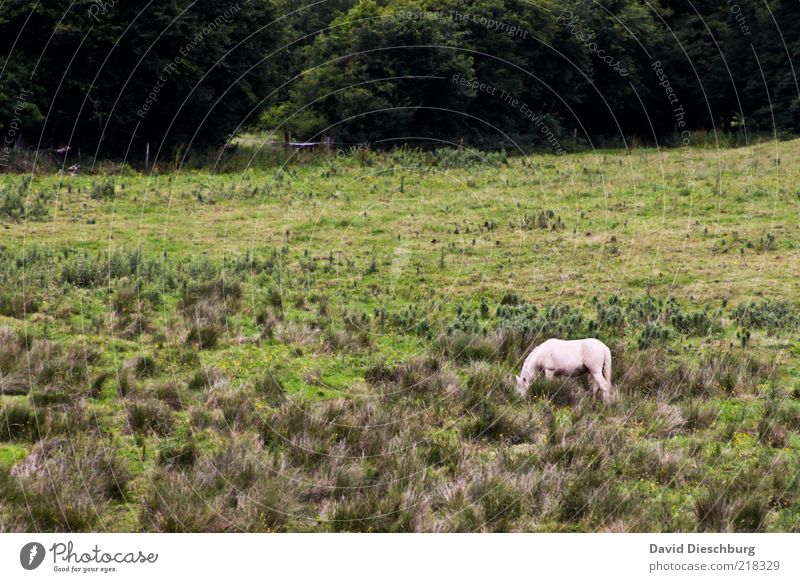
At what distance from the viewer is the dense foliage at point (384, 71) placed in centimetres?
3409

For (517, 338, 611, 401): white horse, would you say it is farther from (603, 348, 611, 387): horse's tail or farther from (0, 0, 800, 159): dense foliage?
(0, 0, 800, 159): dense foliage

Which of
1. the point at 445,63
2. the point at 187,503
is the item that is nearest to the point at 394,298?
the point at 187,503

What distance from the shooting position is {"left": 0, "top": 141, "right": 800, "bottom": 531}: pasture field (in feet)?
29.0

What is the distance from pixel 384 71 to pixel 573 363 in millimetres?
33639

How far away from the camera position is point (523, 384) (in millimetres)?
11992

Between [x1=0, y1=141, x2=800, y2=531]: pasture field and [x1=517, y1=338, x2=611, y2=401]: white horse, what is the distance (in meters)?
0.23

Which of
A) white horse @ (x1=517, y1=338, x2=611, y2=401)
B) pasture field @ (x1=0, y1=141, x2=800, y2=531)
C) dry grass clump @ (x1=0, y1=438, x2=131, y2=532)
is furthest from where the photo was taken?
white horse @ (x1=517, y1=338, x2=611, y2=401)

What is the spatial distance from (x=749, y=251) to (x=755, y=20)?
36.7 metres

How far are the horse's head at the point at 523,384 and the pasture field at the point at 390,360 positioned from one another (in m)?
0.10

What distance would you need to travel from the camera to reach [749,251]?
20781mm

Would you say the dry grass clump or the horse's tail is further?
the horse's tail

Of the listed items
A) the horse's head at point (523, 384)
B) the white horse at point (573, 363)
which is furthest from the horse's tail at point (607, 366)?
the horse's head at point (523, 384)

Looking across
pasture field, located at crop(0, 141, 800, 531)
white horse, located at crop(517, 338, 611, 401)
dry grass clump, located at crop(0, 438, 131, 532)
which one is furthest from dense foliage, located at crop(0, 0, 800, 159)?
dry grass clump, located at crop(0, 438, 131, 532)

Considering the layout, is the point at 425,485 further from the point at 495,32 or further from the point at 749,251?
the point at 495,32
